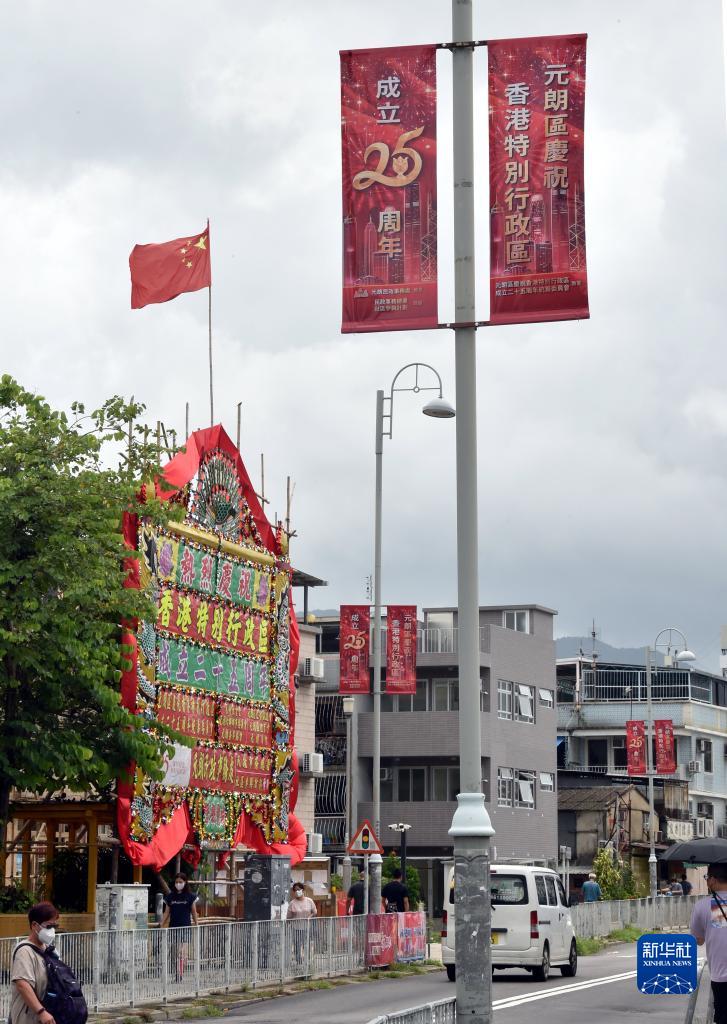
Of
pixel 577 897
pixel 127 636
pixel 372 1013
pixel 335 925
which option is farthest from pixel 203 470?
pixel 577 897

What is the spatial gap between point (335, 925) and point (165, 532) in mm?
7882

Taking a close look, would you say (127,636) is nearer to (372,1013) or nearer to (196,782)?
(196,782)

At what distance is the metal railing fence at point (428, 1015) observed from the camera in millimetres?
11406

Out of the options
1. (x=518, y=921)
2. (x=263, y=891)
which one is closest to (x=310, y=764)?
(x=263, y=891)

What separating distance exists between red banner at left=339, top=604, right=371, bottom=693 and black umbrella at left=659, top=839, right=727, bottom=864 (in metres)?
27.3

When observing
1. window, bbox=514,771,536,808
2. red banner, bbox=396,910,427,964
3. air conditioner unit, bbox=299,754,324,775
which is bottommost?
red banner, bbox=396,910,427,964

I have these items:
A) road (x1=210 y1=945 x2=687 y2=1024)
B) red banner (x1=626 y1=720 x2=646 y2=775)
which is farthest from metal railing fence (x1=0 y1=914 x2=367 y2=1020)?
red banner (x1=626 y1=720 x2=646 y2=775)

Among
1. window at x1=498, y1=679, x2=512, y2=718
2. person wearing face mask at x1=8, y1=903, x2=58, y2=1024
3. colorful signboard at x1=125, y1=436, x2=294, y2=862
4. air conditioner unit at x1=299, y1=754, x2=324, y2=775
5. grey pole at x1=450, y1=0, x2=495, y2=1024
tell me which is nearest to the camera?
person wearing face mask at x1=8, y1=903, x2=58, y2=1024

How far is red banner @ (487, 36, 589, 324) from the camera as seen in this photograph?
13.5m

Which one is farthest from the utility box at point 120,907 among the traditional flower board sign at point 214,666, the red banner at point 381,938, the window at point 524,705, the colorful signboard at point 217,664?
the window at point 524,705

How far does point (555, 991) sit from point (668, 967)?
10.9 metres

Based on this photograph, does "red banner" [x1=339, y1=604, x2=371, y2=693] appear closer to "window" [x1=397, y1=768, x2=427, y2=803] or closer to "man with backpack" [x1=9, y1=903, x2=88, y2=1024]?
"window" [x1=397, y1=768, x2=427, y2=803]

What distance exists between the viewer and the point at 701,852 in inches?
725

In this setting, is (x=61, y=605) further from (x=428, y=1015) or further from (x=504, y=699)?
(x=504, y=699)
